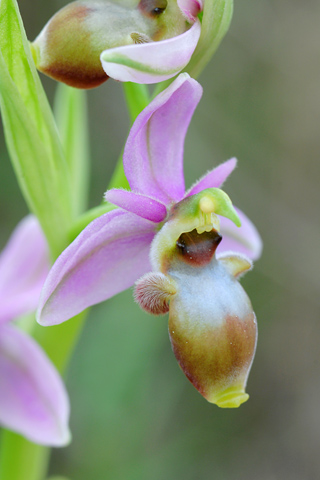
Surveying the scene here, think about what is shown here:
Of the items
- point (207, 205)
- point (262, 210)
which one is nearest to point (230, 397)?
point (207, 205)

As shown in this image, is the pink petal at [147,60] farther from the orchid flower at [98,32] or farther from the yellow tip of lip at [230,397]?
the yellow tip of lip at [230,397]

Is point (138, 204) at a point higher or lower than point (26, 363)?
higher

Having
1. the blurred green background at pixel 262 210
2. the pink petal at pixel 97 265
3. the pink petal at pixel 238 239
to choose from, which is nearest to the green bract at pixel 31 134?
the pink petal at pixel 97 265

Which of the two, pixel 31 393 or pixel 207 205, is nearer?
pixel 207 205

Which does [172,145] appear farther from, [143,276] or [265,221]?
[265,221]

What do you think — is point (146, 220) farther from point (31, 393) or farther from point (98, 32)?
point (31, 393)

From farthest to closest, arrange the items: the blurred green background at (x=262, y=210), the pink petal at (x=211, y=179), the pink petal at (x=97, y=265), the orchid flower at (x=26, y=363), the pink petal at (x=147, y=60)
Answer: the blurred green background at (x=262, y=210) → the orchid flower at (x=26, y=363) → the pink petal at (x=211, y=179) → the pink petal at (x=97, y=265) → the pink petal at (x=147, y=60)

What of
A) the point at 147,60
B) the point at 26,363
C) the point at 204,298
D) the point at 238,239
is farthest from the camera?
the point at 26,363
